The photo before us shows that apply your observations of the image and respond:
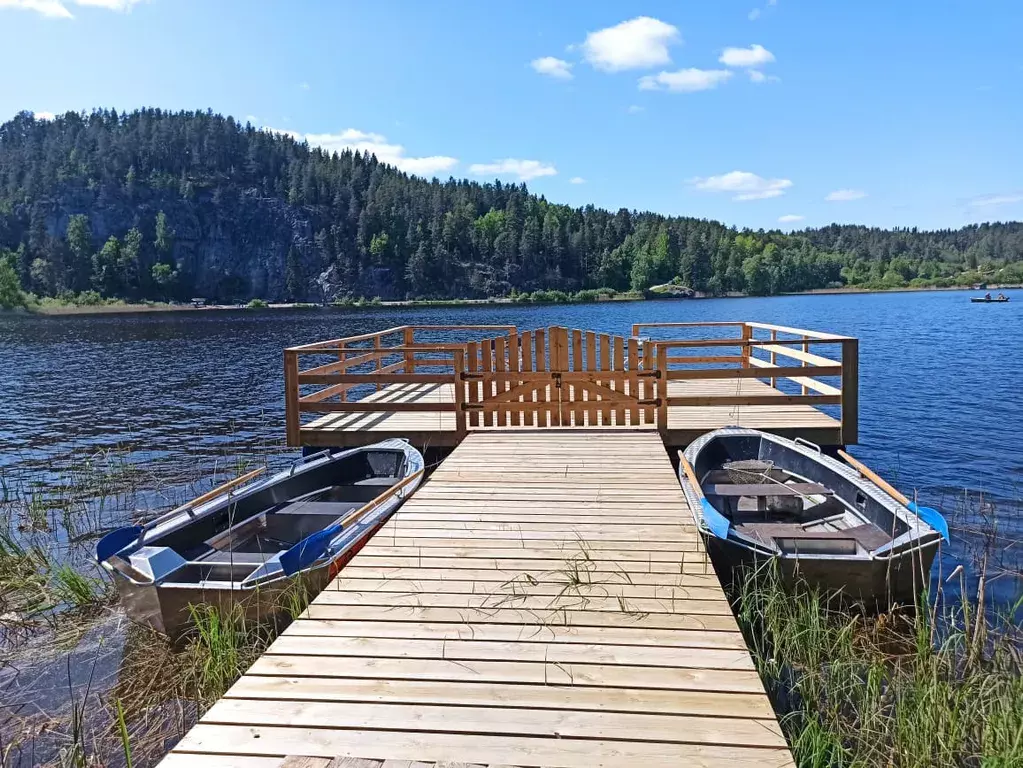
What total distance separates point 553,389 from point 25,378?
25.6 m

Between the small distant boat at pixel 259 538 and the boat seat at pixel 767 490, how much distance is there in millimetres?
2904

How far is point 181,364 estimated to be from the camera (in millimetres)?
31219

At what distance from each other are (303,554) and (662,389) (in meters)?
4.98

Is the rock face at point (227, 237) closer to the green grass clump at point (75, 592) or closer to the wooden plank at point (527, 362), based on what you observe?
the wooden plank at point (527, 362)

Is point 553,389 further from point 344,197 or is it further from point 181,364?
point 344,197

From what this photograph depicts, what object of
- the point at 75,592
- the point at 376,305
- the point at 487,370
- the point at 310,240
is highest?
the point at 310,240

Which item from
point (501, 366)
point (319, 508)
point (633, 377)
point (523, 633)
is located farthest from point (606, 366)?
point (523, 633)

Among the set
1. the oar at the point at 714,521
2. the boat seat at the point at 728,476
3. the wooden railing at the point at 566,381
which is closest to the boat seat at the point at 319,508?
the wooden railing at the point at 566,381

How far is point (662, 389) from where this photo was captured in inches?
337

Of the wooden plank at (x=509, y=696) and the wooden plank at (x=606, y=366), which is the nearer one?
the wooden plank at (x=509, y=696)

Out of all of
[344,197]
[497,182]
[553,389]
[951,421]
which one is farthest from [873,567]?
[497,182]

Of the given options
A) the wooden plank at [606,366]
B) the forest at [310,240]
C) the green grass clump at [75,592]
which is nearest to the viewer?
the green grass clump at [75,592]

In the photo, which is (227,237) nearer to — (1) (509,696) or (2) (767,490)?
(2) (767,490)

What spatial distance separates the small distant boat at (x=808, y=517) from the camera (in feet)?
16.7
